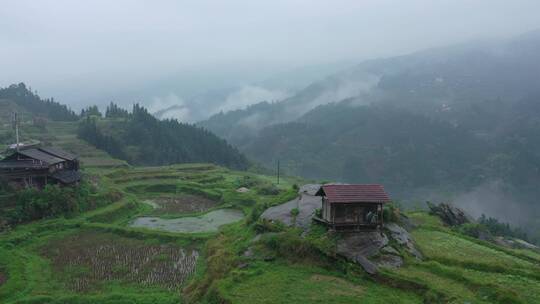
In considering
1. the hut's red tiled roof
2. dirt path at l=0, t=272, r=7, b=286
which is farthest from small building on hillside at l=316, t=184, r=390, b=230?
dirt path at l=0, t=272, r=7, b=286

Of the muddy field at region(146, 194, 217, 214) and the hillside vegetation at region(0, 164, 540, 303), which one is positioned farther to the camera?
the muddy field at region(146, 194, 217, 214)

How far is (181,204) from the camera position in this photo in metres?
55.9

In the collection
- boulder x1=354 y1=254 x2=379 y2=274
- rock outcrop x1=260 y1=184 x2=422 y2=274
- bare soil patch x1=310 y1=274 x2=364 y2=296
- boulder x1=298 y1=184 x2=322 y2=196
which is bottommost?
bare soil patch x1=310 y1=274 x2=364 y2=296

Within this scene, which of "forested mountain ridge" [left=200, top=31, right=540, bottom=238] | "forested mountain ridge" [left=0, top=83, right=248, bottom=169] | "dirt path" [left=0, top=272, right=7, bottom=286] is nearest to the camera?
"dirt path" [left=0, top=272, right=7, bottom=286]

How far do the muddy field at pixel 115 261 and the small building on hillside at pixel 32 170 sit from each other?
37.6 feet

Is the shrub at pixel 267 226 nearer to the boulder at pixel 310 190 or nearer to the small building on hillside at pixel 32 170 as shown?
the boulder at pixel 310 190

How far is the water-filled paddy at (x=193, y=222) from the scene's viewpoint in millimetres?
42469

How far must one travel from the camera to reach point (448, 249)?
27.1 metres

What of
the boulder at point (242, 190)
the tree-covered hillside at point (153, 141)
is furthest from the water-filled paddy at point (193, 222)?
the tree-covered hillside at point (153, 141)

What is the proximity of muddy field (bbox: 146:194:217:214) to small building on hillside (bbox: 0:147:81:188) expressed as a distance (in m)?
9.78

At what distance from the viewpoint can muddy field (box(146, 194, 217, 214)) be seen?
52.3 metres

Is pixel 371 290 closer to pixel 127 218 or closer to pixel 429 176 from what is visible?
pixel 127 218

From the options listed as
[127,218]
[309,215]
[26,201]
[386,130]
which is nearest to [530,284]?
[309,215]

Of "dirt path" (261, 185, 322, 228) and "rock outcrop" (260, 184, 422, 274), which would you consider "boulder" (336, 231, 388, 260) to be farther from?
"dirt path" (261, 185, 322, 228)
